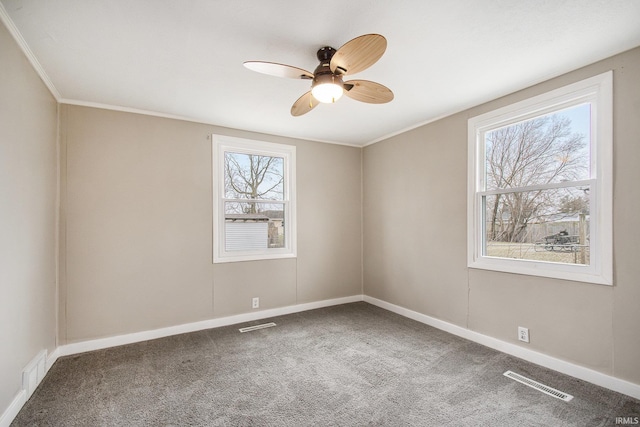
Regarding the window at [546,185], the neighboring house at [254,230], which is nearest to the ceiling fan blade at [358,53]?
the window at [546,185]

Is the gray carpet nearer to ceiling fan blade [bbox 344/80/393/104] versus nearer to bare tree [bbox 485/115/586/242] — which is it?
bare tree [bbox 485/115/586/242]

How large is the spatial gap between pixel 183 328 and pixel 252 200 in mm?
1730

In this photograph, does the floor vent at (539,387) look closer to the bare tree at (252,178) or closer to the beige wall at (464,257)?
the beige wall at (464,257)

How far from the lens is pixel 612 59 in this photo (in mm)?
2275

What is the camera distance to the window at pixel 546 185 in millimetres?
2341

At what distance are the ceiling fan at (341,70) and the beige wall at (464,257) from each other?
164 cm

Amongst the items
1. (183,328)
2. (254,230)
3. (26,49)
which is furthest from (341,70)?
(183,328)

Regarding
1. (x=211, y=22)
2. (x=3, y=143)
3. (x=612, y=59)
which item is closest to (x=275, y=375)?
(x=3, y=143)

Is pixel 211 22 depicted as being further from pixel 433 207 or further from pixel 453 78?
pixel 433 207

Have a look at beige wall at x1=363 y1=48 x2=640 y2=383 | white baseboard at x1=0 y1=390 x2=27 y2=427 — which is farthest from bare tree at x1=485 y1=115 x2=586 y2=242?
white baseboard at x1=0 y1=390 x2=27 y2=427

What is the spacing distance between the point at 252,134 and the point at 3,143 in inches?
97.5

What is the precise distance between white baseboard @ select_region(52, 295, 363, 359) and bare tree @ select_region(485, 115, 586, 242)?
8.39 ft

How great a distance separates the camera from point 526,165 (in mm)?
2887

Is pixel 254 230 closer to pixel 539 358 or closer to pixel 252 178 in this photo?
pixel 252 178
